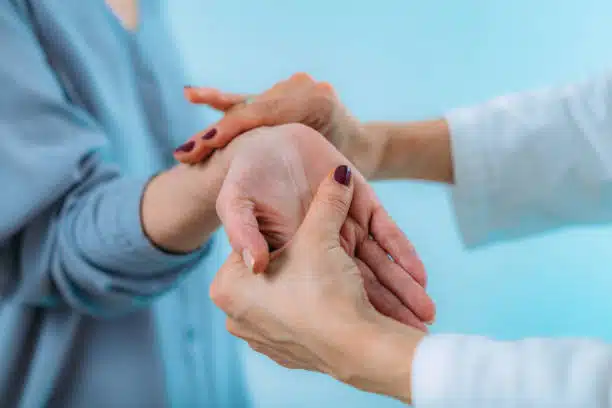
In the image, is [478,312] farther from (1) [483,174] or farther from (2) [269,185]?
(2) [269,185]

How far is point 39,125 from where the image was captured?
62cm

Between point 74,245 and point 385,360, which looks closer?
point 385,360

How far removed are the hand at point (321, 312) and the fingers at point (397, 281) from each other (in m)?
0.06

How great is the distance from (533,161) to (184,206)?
450 mm

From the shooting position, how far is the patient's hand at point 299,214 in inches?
19.0

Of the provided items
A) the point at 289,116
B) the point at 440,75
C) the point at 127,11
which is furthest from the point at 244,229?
the point at 440,75

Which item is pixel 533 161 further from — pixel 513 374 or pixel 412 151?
pixel 513 374

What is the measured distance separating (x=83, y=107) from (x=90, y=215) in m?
0.15

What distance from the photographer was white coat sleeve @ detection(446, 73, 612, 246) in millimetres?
704

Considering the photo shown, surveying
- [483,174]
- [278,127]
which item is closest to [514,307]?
[483,174]

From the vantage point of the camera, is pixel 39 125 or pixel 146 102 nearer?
pixel 39 125

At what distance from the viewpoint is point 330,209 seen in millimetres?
474

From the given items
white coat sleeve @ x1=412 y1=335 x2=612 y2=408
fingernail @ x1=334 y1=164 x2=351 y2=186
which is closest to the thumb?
fingernail @ x1=334 y1=164 x2=351 y2=186

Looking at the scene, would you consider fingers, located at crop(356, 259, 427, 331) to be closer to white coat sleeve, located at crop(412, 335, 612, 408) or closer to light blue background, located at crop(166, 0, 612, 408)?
white coat sleeve, located at crop(412, 335, 612, 408)
